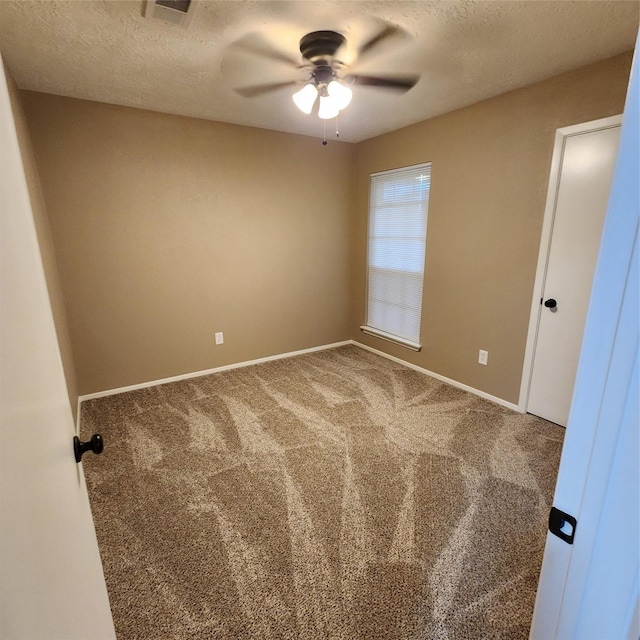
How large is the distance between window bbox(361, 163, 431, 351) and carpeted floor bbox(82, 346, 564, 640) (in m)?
1.03

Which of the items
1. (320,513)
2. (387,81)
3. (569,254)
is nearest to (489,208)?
(569,254)

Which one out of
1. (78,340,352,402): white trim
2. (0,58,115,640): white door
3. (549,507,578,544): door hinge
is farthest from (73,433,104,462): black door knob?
(78,340,352,402): white trim

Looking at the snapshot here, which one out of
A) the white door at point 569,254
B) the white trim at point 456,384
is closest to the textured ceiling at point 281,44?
the white door at point 569,254

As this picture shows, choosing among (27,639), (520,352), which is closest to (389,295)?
(520,352)

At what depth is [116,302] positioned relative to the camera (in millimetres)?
3051

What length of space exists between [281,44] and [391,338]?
2.84 metres

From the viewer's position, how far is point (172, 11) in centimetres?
159

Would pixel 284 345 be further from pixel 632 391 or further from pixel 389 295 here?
pixel 632 391

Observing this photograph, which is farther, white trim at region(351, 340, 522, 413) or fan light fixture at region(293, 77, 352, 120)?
white trim at region(351, 340, 522, 413)

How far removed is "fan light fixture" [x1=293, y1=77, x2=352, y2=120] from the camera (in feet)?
6.24

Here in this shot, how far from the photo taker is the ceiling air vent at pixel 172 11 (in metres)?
1.54

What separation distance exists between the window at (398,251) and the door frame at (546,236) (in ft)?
3.53

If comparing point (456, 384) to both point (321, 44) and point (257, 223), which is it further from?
point (321, 44)

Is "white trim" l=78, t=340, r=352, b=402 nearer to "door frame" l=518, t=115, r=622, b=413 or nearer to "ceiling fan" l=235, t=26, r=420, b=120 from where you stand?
"door frame" l=518, t=115, r=622, b=413
